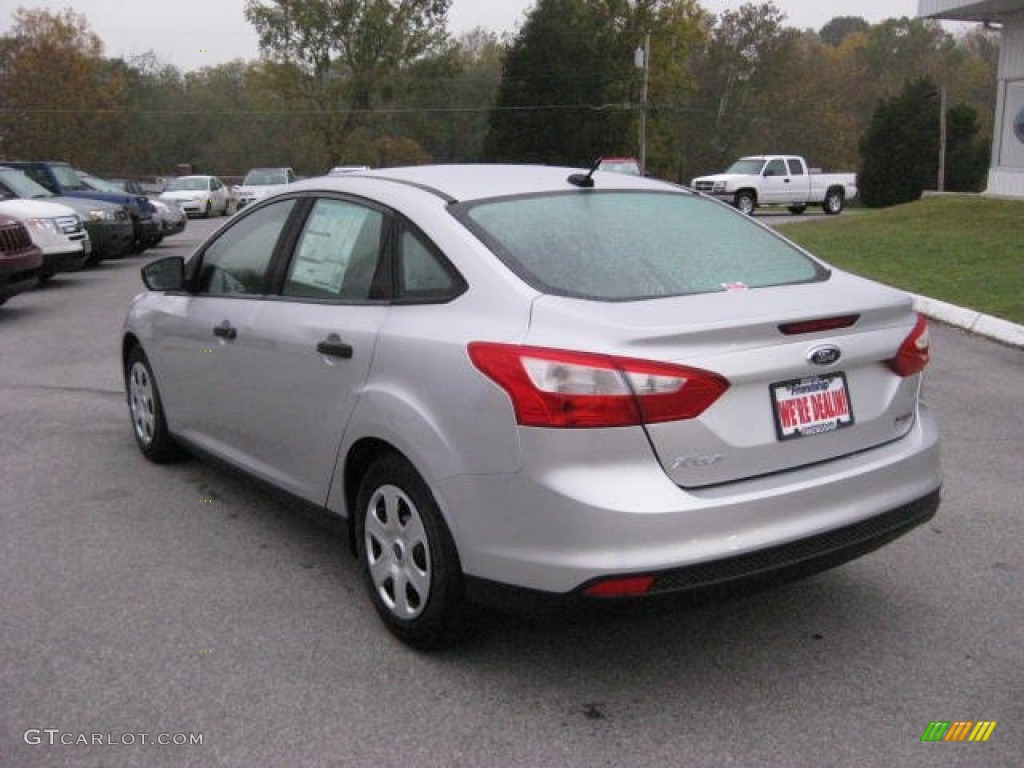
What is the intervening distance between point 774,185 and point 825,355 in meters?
32.4

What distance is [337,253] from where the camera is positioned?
14.0 feet

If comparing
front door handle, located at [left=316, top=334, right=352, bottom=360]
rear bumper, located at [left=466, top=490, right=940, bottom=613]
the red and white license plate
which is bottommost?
rear bumper, located at [left=466, top=490, right=940, bottom=613]

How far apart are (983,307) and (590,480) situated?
9153mm

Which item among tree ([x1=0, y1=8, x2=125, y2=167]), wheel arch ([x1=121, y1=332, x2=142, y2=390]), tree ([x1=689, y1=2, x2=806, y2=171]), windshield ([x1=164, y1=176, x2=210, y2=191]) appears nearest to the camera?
wheel arch ([x1=121, y1=332, x2=142, y2=390])

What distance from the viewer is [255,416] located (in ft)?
15.2

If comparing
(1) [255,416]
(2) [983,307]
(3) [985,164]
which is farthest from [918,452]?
(3) [985,164]

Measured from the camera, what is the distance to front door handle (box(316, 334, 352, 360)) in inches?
154

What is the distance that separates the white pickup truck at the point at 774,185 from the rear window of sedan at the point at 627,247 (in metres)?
30.3

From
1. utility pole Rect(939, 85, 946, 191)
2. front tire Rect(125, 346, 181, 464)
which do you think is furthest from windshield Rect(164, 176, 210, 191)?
front tire Rect(125, 346, 181, 464)

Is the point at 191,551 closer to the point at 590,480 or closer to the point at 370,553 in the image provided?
the point at 370,553

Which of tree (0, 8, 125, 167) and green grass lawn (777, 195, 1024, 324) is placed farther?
tree (0, 8, 125, 167)

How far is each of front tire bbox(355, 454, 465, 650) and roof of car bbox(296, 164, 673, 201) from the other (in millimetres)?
1075

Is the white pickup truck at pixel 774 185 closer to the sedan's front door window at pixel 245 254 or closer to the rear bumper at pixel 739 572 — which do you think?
the sedan's front door window at pixel 245 254

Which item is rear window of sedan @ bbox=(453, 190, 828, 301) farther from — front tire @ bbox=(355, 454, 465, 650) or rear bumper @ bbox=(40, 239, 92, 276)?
rear bumper @ bbox=(40, 239, 92, 276)
